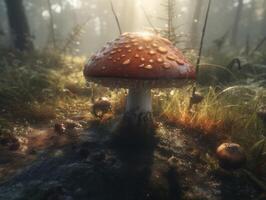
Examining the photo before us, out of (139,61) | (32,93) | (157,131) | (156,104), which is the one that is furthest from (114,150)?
(32,93)

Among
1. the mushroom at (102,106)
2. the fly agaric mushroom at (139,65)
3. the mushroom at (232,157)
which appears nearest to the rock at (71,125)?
the mushroom at (102,106)

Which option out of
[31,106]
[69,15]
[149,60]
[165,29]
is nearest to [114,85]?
[149,60]

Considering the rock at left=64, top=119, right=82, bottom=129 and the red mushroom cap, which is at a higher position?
the red mushroom cap

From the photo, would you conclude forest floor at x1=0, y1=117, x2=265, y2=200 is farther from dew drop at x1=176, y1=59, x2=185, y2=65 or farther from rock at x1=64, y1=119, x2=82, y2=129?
dew drop at x1=176, y1=59, x2=185, y2=65

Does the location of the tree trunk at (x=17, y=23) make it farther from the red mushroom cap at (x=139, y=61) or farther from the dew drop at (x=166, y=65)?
the dew drop at (x=166, y=65)

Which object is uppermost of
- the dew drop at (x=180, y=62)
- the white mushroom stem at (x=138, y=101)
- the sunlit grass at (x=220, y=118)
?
the dew drop at (x=180, y=62)

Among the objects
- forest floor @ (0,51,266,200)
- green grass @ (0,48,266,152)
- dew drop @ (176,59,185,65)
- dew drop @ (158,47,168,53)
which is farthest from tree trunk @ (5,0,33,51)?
dew drop @ (176,59,185,65)
